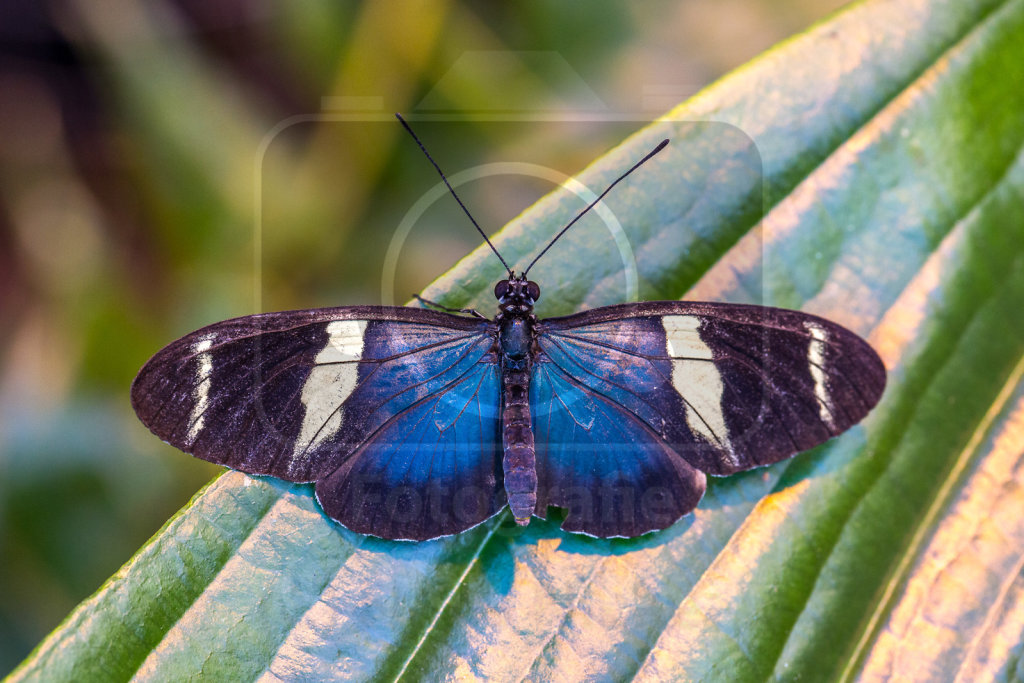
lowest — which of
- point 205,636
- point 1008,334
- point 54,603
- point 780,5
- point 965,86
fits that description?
point 54,603

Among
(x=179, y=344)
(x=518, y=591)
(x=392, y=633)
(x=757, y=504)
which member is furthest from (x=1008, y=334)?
(x=179, y=344)

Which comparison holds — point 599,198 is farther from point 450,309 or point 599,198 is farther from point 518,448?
point 518,448

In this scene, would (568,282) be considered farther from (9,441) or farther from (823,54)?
(9,441)

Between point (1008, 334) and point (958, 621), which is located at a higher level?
point (1008, 334)

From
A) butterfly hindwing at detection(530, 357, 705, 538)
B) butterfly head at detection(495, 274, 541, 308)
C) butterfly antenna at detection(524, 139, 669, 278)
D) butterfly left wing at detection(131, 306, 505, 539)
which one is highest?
butterfly antenna at detection(524, 139, 669, 278)

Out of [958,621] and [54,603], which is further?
[54,603]

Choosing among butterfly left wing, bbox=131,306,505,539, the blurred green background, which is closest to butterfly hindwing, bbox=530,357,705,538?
butterfly left wing, bbox=131,306,505,539

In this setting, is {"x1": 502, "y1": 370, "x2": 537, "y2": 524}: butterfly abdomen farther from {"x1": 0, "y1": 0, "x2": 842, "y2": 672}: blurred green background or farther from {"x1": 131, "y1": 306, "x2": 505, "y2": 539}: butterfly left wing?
{"x1": 0, "y1": 0, "x2": 842, "y2": 672}: blurred green background
